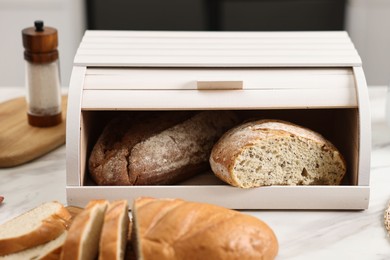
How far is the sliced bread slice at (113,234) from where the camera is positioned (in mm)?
1329

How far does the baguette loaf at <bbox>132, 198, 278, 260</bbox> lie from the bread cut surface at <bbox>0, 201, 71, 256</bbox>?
6.6 inches

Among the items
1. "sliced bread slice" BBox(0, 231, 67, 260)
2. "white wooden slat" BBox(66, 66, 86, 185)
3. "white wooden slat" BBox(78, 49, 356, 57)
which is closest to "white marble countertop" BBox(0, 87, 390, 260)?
"white wooden slat" BBox(66, 66, 86, 185)

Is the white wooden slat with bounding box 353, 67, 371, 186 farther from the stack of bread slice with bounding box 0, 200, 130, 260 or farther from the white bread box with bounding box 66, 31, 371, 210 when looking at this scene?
the stack of bread slice with bounding box 0, 200, 130, 260

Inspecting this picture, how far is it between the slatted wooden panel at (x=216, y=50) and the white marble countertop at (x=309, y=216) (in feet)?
1.03

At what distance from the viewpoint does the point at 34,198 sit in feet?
5.81

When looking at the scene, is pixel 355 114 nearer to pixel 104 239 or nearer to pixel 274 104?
pixel 274 104

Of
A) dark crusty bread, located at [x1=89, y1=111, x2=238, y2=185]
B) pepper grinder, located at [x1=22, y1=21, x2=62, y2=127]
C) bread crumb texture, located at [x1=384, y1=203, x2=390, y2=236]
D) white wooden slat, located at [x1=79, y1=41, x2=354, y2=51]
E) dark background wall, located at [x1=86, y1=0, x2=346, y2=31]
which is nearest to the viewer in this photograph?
bread crumb texture, located at [x1=384, y1=203, x2=390, y2=236]

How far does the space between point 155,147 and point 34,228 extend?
1.26ft

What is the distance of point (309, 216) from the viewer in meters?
1.68

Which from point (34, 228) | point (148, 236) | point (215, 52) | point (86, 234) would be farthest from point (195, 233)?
point (215, 52)

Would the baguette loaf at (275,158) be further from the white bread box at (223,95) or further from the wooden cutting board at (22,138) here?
the wooden cutting board at (22,138)

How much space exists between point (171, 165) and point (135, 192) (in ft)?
0.39

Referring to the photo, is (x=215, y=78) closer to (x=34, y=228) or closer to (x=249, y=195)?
(x=249, y=195)

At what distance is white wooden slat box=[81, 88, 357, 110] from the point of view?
168 cm
